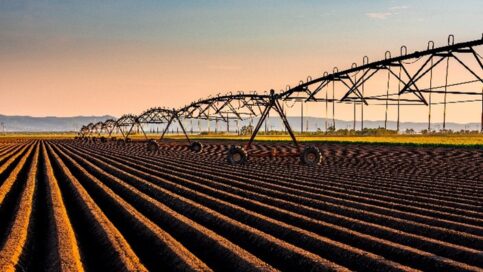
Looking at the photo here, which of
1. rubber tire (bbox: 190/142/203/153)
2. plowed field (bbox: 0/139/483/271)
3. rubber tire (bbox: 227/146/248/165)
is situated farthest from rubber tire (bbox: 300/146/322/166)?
rubber tire (bbox: 190/142/203/153)

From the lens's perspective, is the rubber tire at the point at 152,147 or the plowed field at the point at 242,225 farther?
the rubber tire at the point at 152,147

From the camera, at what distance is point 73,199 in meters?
9.85

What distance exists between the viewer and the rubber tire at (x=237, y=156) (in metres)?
19.6

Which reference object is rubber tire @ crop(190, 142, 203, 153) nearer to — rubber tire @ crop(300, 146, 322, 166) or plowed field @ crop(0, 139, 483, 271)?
rubber tire @ crop(300, 146, 322, 166)

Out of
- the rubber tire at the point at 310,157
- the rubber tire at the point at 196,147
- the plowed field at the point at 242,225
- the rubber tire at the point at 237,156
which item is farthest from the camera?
the rubber tire at the point at 196,147

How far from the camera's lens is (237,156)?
1986cm

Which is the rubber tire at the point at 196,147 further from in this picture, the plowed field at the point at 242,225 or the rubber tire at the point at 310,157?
the plowed field at the point at 242,225

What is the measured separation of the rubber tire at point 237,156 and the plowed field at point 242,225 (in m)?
6.30

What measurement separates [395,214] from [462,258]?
2631 millimetres

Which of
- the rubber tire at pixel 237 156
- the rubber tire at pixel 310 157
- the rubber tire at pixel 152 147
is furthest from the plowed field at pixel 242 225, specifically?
the rubber tire at pixel 152 147

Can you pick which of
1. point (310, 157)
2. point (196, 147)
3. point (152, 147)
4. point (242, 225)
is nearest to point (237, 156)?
point (310, 157)

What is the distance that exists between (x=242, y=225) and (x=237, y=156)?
12755 millimetres

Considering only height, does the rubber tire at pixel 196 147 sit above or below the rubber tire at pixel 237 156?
below

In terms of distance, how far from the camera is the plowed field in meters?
5.41
